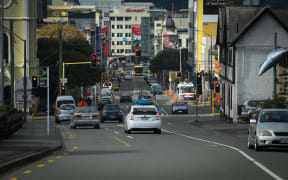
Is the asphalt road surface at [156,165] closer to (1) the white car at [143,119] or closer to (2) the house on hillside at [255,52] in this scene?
(1) the white car at [143,119]

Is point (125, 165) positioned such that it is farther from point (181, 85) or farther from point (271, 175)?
point (181, 85)

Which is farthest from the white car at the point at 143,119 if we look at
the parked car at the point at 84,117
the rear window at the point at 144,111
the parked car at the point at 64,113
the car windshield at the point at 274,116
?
the parked car at the point at 64,113

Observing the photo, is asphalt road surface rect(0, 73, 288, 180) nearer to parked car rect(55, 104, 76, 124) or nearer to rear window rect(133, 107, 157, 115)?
rear window rect(133, 107, 157, 115)

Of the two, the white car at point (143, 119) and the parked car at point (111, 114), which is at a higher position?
the white car at point (143, 119)

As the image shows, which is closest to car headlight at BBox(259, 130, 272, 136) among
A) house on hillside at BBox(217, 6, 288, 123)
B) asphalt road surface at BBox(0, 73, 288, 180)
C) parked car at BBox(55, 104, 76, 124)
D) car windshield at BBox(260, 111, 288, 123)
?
asphalt road surface at BBox(0, 73, 288, 180)

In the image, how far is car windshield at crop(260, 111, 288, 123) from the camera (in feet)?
83.6

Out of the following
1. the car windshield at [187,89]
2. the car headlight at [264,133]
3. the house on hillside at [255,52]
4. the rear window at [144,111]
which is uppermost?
the house on hillside at [255,52]

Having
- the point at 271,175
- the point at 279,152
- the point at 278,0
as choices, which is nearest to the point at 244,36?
the point at 279,152

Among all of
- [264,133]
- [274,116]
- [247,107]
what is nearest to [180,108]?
[247,107]

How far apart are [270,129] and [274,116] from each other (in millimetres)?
1425

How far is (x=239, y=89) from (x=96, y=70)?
176ft

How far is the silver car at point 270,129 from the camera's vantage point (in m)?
24.3

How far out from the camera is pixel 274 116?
25781mm

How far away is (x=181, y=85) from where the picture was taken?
114750mm
